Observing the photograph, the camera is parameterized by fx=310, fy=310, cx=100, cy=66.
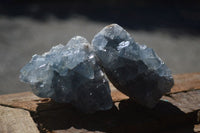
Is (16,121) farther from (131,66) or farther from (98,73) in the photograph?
(131,66)

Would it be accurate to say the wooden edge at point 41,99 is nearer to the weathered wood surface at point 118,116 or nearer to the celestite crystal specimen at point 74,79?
the weathered wood surface at point 118,116

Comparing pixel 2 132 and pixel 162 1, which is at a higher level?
pixel 162 1

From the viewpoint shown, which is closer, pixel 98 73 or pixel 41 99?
pixel 98 73

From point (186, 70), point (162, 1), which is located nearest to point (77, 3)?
point (162, 1)

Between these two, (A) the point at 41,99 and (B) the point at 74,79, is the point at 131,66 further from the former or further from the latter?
(A) the point at 41,99

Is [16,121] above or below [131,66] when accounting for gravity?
below

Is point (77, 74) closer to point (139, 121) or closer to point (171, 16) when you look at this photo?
point (139, 121)

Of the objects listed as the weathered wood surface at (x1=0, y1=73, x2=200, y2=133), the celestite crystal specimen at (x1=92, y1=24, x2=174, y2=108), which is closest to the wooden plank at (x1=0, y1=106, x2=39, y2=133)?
the weathered wood surface at (x1=0, y1=73, x2=200, y2=133)

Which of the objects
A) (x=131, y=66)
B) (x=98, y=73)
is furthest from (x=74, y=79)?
(x=131, y=66)
